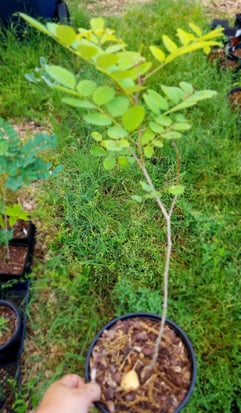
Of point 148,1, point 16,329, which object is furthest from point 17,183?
point 148,1

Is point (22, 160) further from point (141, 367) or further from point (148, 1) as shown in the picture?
point (148, 1)

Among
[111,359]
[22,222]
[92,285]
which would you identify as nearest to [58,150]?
[22,222]

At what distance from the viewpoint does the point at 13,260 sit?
2.17 meters

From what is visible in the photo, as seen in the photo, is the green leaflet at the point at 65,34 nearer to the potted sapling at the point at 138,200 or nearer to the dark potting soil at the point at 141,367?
the potted sapling at the point at 138,200

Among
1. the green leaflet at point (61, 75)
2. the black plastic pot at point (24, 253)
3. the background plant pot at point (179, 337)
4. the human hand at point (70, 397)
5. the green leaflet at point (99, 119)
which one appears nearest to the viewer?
the green leaflet at point (61, 75)

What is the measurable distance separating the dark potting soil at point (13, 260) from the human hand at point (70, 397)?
89cm

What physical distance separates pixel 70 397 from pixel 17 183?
2.91ft

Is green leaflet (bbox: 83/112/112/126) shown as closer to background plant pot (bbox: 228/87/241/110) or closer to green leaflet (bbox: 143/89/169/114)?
green leaflet (bbox: 143/89/169/114)

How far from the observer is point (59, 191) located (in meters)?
2.38

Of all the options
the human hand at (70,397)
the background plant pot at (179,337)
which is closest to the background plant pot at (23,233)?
the background plant pot at (179,337)

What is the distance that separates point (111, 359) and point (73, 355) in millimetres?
495

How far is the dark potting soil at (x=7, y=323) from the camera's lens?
6.30 ft

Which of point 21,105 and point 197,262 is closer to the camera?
point 197,262

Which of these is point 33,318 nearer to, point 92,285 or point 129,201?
point 92,285
